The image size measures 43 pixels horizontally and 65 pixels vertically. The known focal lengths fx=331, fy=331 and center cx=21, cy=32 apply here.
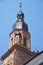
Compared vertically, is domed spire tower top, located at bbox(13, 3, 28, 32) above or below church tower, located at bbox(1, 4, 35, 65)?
above

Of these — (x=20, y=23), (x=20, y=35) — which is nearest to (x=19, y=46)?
(x=20, y=35)

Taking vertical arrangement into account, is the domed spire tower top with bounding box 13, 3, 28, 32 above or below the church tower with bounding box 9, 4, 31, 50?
above

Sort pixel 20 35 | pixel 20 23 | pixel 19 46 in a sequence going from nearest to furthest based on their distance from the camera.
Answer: pixel 19 46 < pixel 20 35 < pixel 20 23

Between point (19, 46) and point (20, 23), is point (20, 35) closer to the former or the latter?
point (20, 23)

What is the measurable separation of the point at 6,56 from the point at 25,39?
447 centimetres

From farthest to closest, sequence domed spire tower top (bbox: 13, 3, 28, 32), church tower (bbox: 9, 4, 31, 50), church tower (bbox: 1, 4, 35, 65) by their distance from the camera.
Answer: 1. domed spire tower top (bbox: 13, 3, 28, 32)
2. church tower (bbox: 9, 4, 31, 50)
3. church tower (bbox: 1, 4, 35, 65)

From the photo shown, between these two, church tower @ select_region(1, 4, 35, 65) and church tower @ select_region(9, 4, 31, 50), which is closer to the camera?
church tower @ select_region(1, 4, 35, 65)

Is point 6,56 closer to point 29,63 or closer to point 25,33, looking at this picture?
point 25,33

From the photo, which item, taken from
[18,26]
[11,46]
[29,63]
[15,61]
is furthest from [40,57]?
[18,26]

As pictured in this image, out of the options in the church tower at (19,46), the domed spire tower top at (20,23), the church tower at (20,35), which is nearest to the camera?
the church tower at (19,46)

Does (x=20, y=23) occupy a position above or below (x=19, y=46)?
above

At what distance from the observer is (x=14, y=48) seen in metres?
35.7

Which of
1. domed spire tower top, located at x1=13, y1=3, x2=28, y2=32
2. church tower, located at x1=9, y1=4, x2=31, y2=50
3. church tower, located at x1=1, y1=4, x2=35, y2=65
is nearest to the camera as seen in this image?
church tower, located at x1=1, y1=4, x2=35, y2=65

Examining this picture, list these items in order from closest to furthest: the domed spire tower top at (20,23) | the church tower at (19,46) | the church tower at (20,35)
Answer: the church tower at (19,46), the church tower at (20,35), the domed spire tower top at (20,23)
